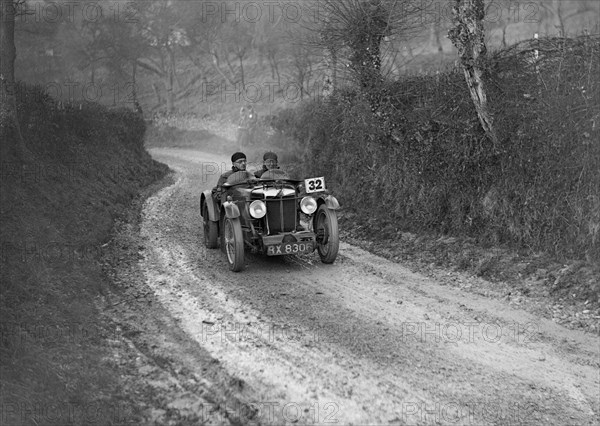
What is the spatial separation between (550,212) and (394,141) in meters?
4.21

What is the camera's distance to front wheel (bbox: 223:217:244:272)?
28.1 ft

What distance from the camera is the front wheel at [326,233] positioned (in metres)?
8.98

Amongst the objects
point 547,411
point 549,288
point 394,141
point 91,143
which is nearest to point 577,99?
point 549,288

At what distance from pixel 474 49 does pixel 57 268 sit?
296 inches

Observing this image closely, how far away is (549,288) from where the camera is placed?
7.61 m

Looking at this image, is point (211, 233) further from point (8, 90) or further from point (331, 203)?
point (8, 90)

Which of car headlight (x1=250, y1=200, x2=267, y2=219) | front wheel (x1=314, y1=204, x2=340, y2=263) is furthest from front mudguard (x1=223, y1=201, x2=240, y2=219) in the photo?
front wheel (x1=314, y1=204, x2=340, y2=263)

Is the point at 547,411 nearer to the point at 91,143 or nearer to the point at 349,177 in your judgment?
the point at 349,177

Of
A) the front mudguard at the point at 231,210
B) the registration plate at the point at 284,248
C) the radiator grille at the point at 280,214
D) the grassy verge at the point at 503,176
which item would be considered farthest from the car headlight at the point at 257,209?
the grassy verge at the point at 503,176

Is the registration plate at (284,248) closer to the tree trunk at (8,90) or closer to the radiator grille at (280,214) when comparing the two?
Answer: the radiator grille at (280,214)

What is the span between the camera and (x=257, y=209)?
8.62 m

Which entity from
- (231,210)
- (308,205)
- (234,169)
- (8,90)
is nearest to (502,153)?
(308,205)

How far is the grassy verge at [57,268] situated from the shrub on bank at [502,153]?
6.00 metres

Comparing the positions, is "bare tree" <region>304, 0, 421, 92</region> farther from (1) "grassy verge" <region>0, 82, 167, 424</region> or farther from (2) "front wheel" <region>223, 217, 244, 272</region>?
(1) "grassy verge" <region>0, 82, 167, 424</region>
